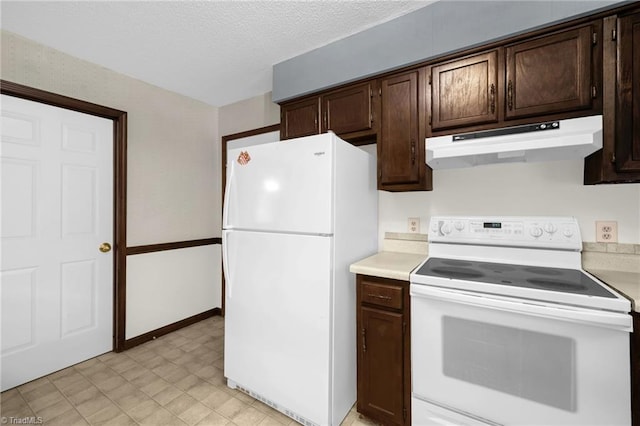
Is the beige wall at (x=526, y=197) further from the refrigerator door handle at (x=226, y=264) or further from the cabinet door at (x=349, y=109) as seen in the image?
the refrigerator door handle at (x=226, y=264)

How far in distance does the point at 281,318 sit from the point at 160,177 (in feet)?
6.84

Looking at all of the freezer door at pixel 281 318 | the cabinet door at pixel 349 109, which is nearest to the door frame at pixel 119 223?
the freezer door at pixel 281 318

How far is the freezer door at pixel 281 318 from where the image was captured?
5.27 feet

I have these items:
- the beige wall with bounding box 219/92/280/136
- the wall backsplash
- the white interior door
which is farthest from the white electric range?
the white interior door

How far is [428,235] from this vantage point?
2.00 meters

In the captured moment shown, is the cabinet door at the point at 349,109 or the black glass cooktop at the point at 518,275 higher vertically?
the cabinet door at the point at 349,109

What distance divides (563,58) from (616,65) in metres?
0.21

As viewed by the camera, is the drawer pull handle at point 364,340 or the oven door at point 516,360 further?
the drawer pull handle at point 364,340

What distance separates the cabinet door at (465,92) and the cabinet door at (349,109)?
1.45 ft

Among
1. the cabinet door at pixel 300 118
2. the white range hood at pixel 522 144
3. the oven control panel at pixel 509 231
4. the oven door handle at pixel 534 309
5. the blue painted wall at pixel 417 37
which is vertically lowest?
the oven door handle at pixel 534 309

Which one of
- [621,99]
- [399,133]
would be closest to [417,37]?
[399,133]

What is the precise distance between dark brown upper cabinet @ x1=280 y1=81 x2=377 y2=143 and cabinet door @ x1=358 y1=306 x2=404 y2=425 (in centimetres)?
125

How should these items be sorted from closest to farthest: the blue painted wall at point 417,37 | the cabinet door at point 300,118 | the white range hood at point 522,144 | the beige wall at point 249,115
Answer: the white range hood at point 522,144 < the blue painted wall at point 417,37 < the cabinet door at point 300,118 < the beige wall at point 249,115

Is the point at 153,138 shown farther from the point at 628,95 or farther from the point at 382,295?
the point at 628,95
